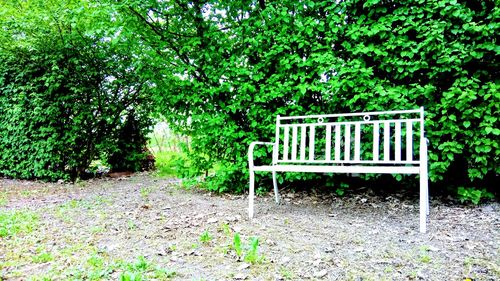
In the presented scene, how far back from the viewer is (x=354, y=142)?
382 cm

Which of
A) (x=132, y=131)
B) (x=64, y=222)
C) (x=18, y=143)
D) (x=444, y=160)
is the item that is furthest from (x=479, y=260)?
(x=18, y=143)

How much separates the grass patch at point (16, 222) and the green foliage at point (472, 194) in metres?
4.04

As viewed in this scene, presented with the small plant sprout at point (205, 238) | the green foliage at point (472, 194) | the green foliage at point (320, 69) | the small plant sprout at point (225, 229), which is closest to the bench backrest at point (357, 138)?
the green foliage at point (320, 69)

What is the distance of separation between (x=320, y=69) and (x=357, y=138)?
2.71 ft

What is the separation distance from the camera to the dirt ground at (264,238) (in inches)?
83.7

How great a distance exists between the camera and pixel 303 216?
338cm

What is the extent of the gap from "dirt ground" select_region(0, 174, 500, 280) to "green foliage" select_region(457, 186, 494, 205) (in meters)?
0.09

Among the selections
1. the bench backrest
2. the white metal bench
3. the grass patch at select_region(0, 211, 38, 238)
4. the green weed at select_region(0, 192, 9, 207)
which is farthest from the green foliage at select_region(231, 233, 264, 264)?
the green weed at select_region(0, 192, 9, 207)

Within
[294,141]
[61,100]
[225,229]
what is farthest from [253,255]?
[61,100]

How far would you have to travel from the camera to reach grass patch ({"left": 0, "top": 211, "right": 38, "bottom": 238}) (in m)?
2.98

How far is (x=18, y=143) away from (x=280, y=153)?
4.90m

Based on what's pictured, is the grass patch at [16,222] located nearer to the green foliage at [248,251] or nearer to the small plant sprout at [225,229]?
the small plant sprout at [225,229]

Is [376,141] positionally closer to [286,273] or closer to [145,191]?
[286,273]

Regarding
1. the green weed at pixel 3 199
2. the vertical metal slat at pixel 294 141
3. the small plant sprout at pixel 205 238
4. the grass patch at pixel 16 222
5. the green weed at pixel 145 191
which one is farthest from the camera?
the green weed at pixel 145 191
